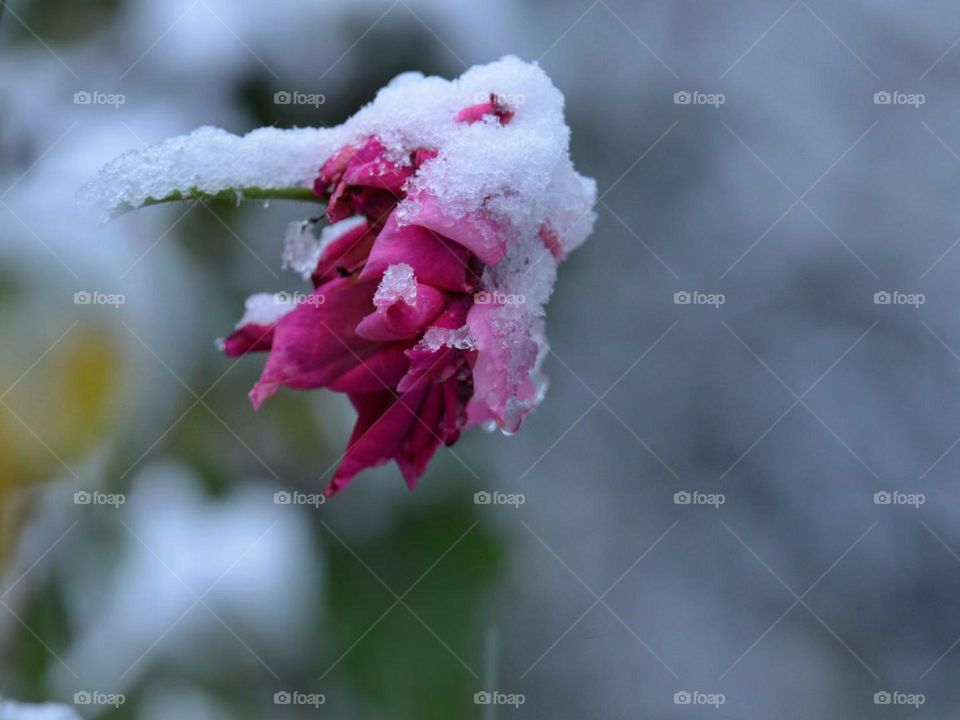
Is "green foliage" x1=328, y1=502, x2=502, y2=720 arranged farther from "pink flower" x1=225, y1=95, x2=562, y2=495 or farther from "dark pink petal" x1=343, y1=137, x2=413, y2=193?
"dark pink petal" x1=343, y1=137, x2=413, y2=193

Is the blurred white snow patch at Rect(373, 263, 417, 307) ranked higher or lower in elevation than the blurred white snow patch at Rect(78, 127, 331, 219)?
lower

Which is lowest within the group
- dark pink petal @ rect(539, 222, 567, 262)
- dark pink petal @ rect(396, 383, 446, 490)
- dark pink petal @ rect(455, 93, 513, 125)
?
dark pink petal @ rect(396, 383, 446, 490)

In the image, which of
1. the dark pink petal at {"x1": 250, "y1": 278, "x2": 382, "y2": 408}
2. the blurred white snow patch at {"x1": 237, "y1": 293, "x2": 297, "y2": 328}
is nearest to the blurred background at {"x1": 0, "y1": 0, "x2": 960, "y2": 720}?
the blurred white snow patch at {"x1": 237, "y1": 293, "x2": 297, "y2": 328}

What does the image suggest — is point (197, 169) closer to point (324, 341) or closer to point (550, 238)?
point (324, 341)

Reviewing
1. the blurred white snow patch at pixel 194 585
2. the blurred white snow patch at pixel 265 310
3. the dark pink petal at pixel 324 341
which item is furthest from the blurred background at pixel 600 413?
the dark pink petal at pixel 324 341

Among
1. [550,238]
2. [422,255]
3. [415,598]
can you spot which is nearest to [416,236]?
[422,255]

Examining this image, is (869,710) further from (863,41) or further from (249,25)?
(249,25)

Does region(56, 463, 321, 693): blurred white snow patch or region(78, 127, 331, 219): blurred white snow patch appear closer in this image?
region(78, 127, 331, 219): blurred white snow patch

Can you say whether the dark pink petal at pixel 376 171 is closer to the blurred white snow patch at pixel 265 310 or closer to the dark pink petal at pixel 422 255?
the dark pink petal at pixel 422 255
